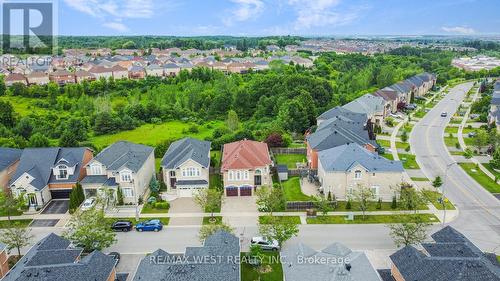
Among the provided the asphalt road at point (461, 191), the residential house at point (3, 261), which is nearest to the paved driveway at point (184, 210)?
the residential house at point (3, 261)

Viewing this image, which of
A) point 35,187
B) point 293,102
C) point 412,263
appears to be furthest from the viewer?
point 293,102

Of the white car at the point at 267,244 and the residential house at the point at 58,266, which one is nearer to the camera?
the residential house at the point at 58,266

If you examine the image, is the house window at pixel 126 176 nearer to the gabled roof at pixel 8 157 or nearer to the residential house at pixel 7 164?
the residential house at pixel 7 164

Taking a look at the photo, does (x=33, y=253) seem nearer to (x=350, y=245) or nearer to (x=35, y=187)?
(x=35, y=187)

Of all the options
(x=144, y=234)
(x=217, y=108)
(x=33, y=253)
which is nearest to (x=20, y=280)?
→ (x=33, y=253)

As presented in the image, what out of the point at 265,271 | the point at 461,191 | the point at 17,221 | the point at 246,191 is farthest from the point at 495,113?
the point at 17,221

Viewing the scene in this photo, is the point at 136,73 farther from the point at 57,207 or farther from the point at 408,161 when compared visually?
the point at 408,161
